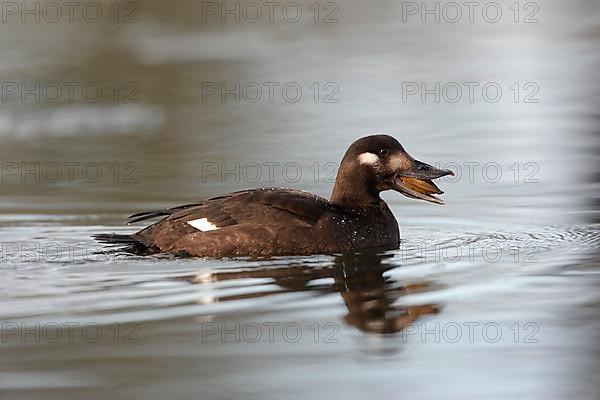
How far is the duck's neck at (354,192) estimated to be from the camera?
9836 millimetres

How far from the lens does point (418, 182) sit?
32.7 feet

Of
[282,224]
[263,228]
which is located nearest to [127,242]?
[263,228]

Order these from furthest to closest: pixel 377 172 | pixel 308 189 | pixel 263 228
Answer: pixel 308 189, pixel 377 172, pixel 263 228

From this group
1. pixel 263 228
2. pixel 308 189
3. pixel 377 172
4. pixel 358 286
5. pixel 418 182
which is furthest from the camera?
pixel 308 189

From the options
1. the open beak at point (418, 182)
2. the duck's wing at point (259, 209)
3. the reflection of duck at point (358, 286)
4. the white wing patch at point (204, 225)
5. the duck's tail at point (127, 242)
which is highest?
the open beak at point (418, 182)

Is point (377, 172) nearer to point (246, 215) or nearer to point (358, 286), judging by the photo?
point (246, 215)

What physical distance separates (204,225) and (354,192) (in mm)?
1221

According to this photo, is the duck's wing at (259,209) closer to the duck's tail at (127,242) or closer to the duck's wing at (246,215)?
Result: the duck's wing at (246,215)

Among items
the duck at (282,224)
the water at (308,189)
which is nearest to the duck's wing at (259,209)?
the duck at (282,224)

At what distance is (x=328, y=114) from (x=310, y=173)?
10.1 feet

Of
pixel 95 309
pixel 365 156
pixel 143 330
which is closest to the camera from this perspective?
pixel 143 330

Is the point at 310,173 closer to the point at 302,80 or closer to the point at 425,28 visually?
the point at 302,80

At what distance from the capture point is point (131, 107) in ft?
52.3

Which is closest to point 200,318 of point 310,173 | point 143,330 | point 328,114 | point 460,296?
point 143,330
